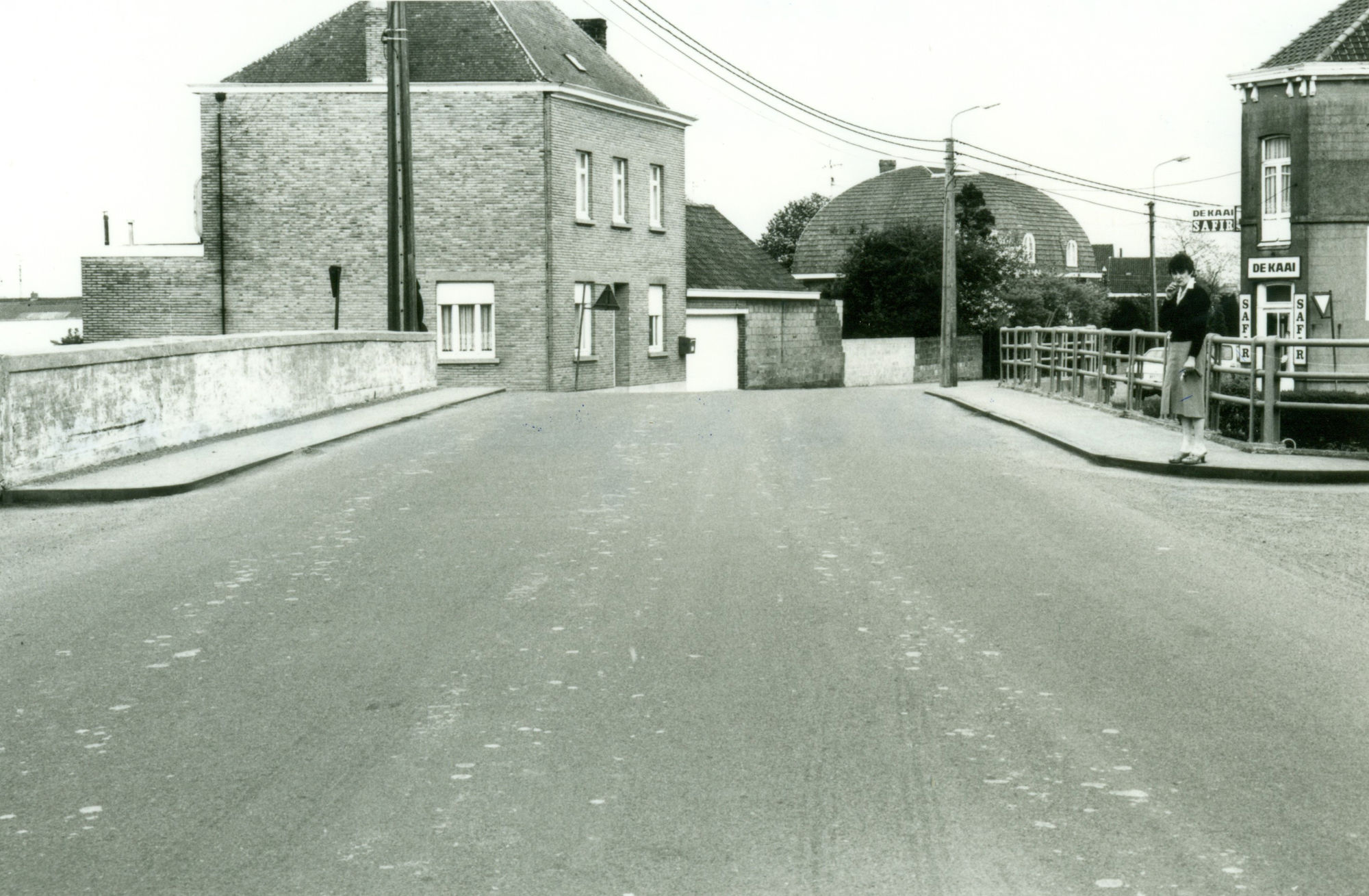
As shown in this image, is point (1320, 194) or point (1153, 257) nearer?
point (1320, 194)

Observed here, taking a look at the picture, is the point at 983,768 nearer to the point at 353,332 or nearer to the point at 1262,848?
the point at 1262,848

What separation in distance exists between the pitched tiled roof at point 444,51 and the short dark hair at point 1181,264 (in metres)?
27.7

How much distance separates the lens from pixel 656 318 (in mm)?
46906

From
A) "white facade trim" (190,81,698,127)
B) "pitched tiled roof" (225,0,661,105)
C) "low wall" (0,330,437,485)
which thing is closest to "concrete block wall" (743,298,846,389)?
"pitched tiled roof" (225,0,661,105)

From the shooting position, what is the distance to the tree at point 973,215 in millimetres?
68375

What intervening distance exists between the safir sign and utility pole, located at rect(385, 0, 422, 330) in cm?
2508

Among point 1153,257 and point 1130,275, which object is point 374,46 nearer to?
point 1153,257

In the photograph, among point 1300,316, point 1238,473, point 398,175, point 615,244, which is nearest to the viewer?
point 1238,473

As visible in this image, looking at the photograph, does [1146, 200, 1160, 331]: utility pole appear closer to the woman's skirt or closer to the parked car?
the parked car

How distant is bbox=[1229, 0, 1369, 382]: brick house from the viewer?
140ft

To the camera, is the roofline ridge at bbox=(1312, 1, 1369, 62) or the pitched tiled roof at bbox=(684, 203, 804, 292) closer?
the roofline ridge at bbox=(1312, 1, 1369, 62)

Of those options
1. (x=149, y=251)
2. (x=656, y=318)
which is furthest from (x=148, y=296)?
(x=656, y=318)

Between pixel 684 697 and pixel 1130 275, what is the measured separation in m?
134

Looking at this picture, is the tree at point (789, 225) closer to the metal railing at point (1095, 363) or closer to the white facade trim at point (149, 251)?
the white facade trim at point (149, 251)
